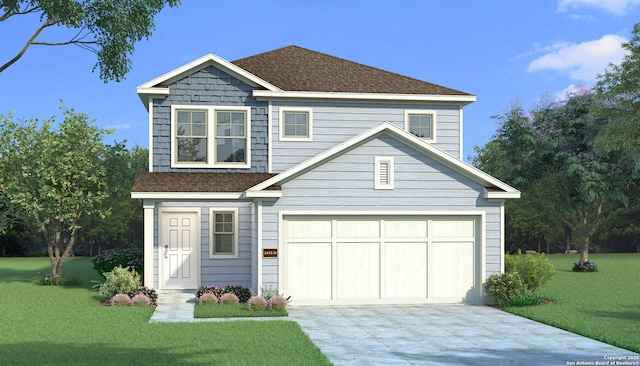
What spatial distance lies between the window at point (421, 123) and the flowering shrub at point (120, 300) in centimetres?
951

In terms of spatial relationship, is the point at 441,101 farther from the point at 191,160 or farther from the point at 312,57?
the point at 191,160

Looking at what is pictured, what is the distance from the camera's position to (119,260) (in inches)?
869

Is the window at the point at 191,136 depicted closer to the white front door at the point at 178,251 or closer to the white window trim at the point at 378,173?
the white front door at the point at 178,251

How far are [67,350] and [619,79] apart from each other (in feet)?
87.1

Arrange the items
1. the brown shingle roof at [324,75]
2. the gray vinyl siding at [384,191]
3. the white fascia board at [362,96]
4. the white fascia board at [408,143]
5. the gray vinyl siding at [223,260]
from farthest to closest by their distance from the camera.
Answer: the brown shingle roof at [324,75] → the white fascia board at [362,96] → the gray vinyl siding at [223,260] → the gray vinyl siding at [384,191] → the white fascia board at [408,143]

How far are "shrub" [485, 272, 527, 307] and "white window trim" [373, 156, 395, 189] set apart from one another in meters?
3.46

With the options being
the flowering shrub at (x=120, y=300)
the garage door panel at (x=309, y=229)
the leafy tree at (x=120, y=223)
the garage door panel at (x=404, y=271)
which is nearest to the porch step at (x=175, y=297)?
the flowering shrub at (x=120, y=300)

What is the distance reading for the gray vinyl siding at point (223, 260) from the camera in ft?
66.0

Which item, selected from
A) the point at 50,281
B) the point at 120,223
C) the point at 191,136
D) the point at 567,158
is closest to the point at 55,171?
the point at 50,281

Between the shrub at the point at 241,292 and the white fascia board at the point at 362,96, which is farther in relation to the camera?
the white fascia board at the point at 362,96

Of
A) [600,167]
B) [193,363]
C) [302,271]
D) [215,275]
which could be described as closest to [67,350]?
[193,363]

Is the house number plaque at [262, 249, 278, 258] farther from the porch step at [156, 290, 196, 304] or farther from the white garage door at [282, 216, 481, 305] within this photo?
the porch step at [156, 290, 196, 304]

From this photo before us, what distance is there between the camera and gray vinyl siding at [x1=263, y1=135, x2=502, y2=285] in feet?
56.1

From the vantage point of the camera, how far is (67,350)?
11.3m
